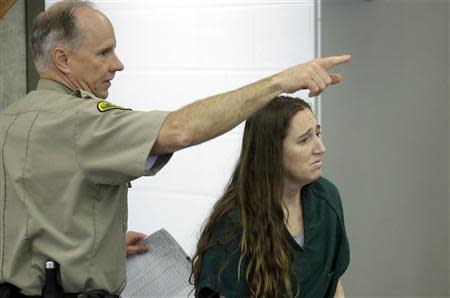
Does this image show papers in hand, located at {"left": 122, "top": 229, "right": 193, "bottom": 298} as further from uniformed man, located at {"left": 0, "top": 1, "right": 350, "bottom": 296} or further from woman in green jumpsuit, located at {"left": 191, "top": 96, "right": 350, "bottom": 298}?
uniformed man, located at {"left": 0, "top": 1, "right": 350, "bottom": 296}

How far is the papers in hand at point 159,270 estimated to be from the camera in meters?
2.36

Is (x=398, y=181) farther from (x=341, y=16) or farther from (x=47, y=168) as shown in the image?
(x=47, y=168)

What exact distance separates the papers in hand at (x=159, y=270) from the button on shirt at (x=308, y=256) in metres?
0.11

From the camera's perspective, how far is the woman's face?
2295mm

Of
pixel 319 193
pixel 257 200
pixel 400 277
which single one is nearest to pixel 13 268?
pixel 257 200

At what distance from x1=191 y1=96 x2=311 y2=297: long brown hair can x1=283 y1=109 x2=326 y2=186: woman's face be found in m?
0.02

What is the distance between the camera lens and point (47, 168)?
1.94 metres

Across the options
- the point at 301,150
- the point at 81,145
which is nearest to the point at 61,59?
the point at 81,145

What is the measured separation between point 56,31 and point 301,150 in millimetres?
734

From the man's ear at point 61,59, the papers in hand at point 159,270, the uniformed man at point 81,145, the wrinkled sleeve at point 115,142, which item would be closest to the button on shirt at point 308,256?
the papers in hand at point 159,270

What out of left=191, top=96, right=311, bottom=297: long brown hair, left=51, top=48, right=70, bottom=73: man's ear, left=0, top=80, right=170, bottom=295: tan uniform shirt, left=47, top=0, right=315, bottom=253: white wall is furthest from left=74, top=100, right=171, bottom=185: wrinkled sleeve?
left=47, top=0, right=315, bottom=253: white wall

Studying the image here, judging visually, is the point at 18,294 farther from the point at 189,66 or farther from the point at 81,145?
the point at 189,66

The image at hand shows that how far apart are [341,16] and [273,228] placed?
3.01ft

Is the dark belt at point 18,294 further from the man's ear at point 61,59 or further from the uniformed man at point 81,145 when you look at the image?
the man's ear at point 61,59
